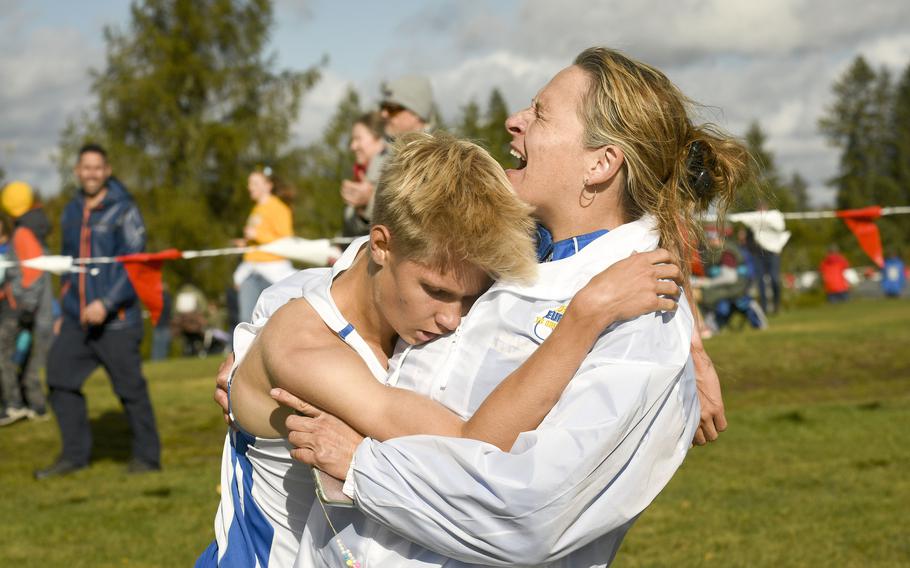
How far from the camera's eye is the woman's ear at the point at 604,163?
2.50 meters

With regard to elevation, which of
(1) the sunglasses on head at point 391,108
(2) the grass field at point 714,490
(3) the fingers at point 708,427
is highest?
(1) the sunglasses on head at point 391,108

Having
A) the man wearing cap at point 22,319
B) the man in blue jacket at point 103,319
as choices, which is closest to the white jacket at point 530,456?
the man in blue jacket at point 103,319

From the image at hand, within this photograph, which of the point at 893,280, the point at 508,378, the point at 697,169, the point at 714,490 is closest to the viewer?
the point at 508,378

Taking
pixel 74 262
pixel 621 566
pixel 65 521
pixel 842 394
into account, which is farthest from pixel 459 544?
pixel 842 394

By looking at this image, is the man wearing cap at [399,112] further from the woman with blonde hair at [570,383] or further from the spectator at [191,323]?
the spectator at [191,323]

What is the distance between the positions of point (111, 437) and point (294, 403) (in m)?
8.57

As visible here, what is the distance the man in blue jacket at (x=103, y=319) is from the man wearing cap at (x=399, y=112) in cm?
219

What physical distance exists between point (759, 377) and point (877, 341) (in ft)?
8.72

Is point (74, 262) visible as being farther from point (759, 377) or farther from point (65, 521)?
point (759, 377)

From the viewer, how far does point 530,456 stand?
205cm

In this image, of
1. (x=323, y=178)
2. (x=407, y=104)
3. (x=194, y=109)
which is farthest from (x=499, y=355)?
(x=323, y=178)

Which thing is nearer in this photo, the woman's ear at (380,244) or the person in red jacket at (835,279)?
the woman's ear at (380,244)

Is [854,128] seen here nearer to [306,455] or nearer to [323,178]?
[323,178]

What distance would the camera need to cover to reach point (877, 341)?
572 inches
